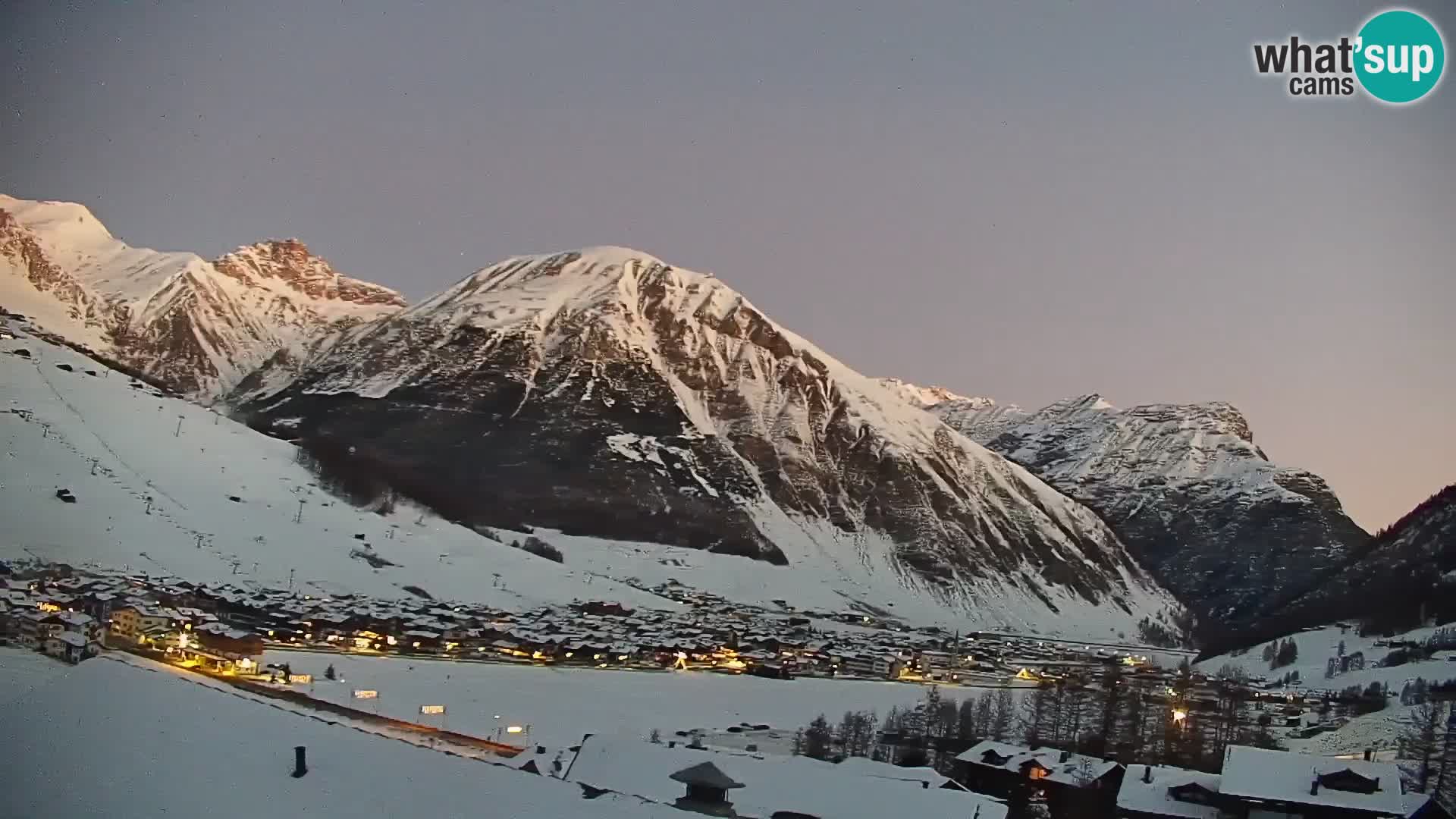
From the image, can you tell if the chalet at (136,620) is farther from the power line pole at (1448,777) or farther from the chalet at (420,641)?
the power line pole at (1448,777)

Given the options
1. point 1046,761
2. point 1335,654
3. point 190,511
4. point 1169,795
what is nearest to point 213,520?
point 190,511

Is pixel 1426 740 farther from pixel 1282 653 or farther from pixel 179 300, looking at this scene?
pixel 179 300

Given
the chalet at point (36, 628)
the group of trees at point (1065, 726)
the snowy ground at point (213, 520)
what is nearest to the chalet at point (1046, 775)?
the group of trees at point (1065, 726)

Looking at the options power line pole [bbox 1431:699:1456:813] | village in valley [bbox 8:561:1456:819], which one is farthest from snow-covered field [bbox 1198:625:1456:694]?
power line pole [bbox 1431:699:1456:813]

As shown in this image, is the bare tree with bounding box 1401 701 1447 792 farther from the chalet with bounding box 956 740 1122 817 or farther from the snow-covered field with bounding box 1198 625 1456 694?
the snow-covered field with bounding box 1198 625 1456 694

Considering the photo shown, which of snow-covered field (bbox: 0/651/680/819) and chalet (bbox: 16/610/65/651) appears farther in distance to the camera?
chalet (bbox: 16/610/65/651)

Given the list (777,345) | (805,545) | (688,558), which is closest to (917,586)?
(805,545)

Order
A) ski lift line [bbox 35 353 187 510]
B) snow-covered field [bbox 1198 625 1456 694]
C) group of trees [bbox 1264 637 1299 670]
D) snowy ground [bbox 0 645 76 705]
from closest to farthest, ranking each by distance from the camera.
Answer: snowy ground [bbox 0 645 76 705]
snow-covered field [bbox 1198 625 1456 694]
group of trees [bbox 1264 637 1299 670]
ski lift line [bbox 35 353 187 510]

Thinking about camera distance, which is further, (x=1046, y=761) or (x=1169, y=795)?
(x=1046, y=761)
